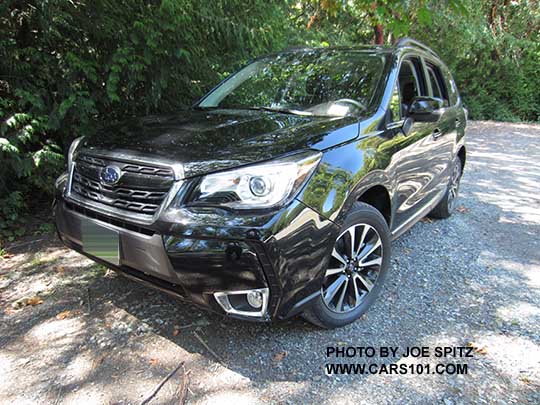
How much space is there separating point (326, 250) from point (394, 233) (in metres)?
1.11

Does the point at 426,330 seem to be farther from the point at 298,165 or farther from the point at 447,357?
the point at 298,165

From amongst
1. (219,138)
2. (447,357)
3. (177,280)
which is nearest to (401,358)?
(447,357)

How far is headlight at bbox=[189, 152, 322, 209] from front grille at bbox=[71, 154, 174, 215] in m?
0.20

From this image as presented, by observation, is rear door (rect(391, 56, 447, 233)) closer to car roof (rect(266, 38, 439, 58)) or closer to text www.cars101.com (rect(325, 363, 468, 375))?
car roof (rect(266, 38, 439, 58))

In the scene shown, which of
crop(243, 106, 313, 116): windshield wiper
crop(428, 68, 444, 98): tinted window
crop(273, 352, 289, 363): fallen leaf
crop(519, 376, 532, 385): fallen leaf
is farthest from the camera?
crop(428, 68, 444, 98): tinted window

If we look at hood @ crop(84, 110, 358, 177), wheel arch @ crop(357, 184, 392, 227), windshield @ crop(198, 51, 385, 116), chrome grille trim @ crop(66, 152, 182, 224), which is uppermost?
windshield @ crop(198, 51, 385, 116)

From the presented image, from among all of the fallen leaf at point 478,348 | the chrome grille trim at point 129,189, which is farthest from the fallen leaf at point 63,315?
the fallen leaf at point 478,348

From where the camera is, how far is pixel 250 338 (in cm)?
249

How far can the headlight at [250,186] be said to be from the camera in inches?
79.0

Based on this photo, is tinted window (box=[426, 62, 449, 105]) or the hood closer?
the hood

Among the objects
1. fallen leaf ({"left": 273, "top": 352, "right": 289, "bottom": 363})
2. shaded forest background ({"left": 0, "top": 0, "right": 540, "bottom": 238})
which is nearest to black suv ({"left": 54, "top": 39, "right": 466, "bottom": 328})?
fallen leaf ({"left": 273, "top": 352, "right": 289, "bottom": 363})

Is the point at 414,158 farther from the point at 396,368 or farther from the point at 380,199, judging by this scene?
the point at 396,368

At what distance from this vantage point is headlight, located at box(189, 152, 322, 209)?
2.01 meters

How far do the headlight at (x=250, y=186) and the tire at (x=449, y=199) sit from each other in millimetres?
2884
